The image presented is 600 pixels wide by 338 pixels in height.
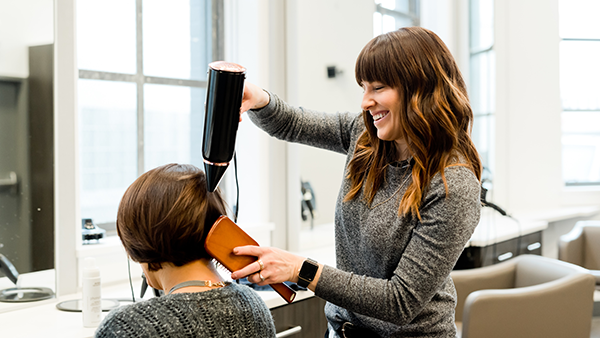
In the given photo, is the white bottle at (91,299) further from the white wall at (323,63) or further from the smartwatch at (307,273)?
the white wall at (323,63)

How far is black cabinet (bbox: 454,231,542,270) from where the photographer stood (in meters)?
2.80

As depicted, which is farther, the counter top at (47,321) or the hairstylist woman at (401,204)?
the counter top at (47,321)

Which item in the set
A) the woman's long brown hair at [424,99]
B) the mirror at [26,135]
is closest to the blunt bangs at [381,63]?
the woman's long brown hair at [424,99]

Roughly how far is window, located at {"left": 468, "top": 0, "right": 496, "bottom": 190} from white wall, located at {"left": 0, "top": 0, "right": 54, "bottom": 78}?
3.43 m

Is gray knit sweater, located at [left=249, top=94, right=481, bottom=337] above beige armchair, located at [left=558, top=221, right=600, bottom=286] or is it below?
above

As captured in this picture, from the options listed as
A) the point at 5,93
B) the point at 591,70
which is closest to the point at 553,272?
the point at 5,93

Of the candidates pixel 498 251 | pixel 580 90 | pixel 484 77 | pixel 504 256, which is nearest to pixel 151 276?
pixel 498 251

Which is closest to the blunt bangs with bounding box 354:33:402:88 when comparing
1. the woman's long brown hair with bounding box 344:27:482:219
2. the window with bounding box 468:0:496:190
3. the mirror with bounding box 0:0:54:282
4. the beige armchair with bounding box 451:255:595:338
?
the woman's long brown hair with bounding box 344:27:482:219

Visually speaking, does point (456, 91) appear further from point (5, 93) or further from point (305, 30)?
point (305, 30)

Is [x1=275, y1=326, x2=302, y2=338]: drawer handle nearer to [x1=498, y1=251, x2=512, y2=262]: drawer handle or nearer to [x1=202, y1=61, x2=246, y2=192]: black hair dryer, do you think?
[x1=202, y1=61, x2=246, y2=192]: black hair dryer

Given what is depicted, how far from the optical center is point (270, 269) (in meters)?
1.07

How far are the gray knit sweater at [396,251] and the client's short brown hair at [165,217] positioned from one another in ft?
0.91

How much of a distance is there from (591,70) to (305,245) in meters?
3.45

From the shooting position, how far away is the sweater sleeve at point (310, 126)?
1419 mm
